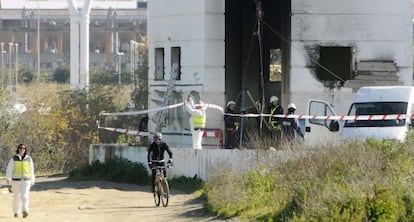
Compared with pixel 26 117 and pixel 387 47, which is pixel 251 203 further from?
pixel 26 117

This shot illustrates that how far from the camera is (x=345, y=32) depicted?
1462 inches

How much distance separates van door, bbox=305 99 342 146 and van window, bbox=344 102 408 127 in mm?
564

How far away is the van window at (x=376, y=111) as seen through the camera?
3181 cm

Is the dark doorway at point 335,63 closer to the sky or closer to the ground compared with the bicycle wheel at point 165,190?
closer to the sky

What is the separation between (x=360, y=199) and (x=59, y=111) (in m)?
52.0

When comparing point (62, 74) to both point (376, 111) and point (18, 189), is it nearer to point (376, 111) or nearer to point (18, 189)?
point (376, 111)

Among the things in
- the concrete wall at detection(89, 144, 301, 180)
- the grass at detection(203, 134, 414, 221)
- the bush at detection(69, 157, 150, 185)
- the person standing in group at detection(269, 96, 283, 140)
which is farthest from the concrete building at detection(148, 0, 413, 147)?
the grass at detection(203, 134, 414, 221)

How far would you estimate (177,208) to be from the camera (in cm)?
2847

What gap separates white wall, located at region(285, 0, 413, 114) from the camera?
37.0 m

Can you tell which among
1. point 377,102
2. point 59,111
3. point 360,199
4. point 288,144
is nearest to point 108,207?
point 288,144

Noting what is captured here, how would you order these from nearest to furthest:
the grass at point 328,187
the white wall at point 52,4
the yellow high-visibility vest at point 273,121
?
the grass at point 328,187, the yellow high-visibility vest at point 273,121, the white wall at point 52,4

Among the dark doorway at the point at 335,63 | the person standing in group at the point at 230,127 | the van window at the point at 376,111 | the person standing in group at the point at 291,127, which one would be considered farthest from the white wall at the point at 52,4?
the van window at the point at 376,111

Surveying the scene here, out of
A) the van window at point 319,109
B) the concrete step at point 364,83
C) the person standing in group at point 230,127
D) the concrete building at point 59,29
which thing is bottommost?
the person standing in group at point 230,127

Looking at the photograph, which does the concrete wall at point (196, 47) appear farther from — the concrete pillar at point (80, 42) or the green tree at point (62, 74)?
the green tree at point (62, 74)
